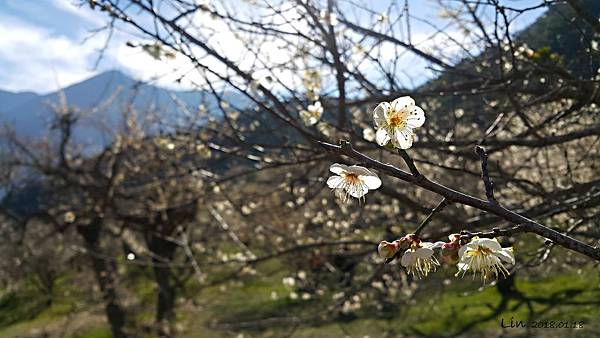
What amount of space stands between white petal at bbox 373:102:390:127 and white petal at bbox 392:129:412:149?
0.03m

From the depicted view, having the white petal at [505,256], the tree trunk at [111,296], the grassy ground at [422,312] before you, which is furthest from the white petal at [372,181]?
the tree trunk at [111,296]

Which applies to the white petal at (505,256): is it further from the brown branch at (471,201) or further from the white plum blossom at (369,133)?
the white plum blossom at (369,133)

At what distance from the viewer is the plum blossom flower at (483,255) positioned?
0.96 m

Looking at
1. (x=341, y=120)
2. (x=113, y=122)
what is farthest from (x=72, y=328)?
(x=341, y=120)

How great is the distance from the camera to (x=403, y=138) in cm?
108

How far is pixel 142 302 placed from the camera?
10.5 metres

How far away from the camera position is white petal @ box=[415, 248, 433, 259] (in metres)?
0.93

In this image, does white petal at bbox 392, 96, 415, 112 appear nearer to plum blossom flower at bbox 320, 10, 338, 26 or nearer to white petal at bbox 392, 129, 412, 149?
white petal at bbox 392, 129, 412, 149

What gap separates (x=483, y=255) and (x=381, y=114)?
0.33 metres

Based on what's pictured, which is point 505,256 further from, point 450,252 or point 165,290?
point 165,290

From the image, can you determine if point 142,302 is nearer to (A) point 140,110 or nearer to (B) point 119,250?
(A) point 140,110

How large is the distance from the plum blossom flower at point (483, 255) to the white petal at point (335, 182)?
1.00ft

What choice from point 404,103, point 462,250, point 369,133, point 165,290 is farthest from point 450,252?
point 165,290

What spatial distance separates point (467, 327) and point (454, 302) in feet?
5.31
